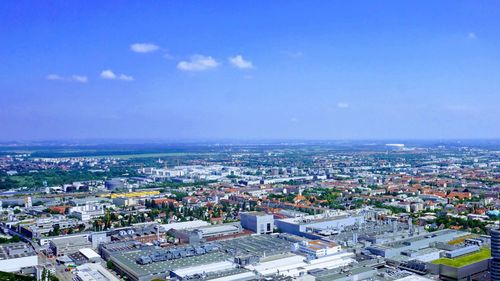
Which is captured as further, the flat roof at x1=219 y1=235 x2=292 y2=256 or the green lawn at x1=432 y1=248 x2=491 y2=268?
the flat roof at x1=219 y1=235 x2=292 y2=256

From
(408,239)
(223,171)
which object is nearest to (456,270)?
(408,239)

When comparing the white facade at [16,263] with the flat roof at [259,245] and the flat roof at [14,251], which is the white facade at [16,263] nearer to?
the flat roof at [14,251]

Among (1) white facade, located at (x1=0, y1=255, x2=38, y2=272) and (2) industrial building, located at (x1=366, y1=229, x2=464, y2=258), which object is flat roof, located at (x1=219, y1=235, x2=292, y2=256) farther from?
(1) white facade, located at (x1=0, y1=255, x2=38, y2=272)

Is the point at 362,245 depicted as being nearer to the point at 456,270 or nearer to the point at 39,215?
the point at 456,270

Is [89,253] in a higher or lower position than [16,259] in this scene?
lower

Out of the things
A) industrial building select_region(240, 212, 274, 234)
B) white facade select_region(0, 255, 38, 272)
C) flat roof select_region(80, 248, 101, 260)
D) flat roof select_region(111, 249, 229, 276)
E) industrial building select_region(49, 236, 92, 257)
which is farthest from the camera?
industrial building select_region(240, 212, 274, 234)

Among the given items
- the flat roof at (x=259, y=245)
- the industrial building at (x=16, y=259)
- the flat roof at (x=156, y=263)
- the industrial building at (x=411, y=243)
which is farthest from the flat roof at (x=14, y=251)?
the industrial building at (x=411, y=243)

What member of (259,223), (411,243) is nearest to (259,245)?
(259,223)

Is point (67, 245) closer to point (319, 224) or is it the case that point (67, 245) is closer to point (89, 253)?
point (89, 253)

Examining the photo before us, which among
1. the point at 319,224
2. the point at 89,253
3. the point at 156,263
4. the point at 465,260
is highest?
the point at 319,224

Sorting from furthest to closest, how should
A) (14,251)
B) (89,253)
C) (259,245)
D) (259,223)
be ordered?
1. (259,223)
2. (259,245)
3. (89,253)
4. (14,251)

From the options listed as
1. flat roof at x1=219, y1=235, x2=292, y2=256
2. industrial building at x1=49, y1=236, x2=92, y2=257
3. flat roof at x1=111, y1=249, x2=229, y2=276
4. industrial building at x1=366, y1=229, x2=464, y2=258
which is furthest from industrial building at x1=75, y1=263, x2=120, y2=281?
industrial building at x1=366, y1=229, x2=464, y2=258
